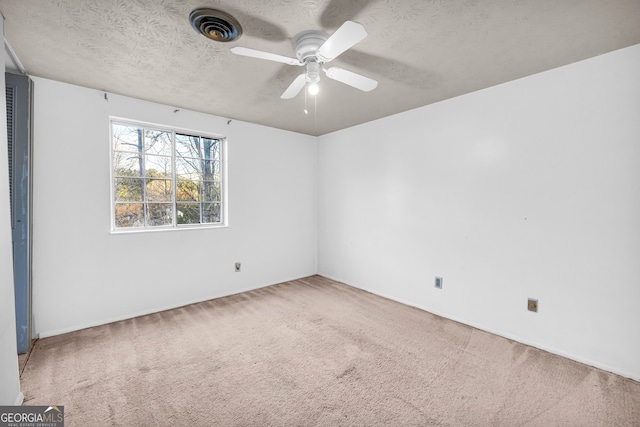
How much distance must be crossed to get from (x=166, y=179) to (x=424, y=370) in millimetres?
3261

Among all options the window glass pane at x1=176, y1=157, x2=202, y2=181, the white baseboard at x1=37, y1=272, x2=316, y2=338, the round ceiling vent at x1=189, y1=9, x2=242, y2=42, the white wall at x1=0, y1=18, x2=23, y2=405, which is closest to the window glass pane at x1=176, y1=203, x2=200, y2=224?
the window glass pane at x1=176, y1=157, x2=202, y2=181

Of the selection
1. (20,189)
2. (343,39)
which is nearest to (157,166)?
(20,189)

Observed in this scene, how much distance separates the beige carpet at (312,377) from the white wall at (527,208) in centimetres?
32

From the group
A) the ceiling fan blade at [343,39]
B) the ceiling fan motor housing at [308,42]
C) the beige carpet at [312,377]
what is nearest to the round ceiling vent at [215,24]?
the ceiling fan motor housing at [308,42]

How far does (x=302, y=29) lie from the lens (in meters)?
1.72

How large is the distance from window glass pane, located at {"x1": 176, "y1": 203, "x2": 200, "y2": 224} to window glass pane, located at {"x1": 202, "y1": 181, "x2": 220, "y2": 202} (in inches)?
5.8

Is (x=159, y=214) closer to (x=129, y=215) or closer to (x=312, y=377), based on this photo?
(x=129, y=215)

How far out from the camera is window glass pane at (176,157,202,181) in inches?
132

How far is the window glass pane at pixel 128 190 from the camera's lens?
2955mm

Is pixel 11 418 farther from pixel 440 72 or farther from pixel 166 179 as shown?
pixel 440 72

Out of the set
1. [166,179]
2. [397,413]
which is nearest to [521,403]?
[397,413]

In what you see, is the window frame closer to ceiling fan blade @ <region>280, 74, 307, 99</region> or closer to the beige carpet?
the beige carpet

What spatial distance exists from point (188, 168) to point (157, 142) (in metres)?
0.43

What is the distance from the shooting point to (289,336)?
262cm
